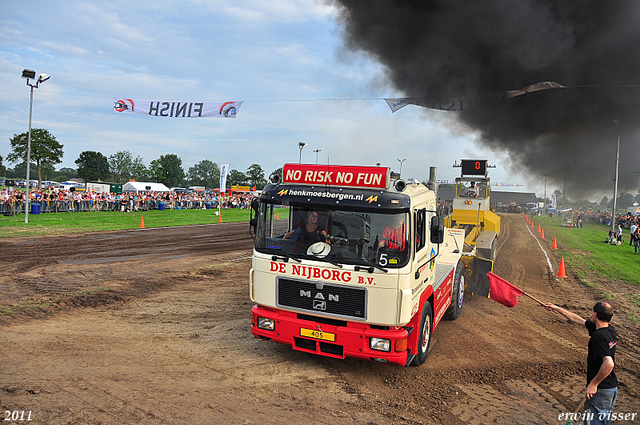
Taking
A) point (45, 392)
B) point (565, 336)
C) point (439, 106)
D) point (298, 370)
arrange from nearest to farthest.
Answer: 1. point (45, 392)
2. point (298, 370)
3. point (565, 336)
4. point (439, 106)

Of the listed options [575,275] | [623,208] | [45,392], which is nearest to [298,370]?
[45,392]

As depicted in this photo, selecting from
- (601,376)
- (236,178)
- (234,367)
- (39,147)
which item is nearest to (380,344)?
(234,367)

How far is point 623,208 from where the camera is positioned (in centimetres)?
5891

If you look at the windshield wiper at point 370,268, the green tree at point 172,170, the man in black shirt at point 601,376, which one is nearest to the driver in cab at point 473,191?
the windshield wiper at point 370,268

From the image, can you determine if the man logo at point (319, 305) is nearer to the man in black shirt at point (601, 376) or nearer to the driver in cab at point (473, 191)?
the man in black shirt at point (601, 376)

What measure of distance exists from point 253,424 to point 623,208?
7213 centimetres

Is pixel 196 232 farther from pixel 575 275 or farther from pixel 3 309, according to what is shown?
pixel 575 275

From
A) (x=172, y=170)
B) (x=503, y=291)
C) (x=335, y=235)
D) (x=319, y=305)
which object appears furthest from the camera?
(x=172, y=170)

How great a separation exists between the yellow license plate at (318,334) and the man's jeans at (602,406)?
2859mm

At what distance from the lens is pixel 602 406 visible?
371 centimetres

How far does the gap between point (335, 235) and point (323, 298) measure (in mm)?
878

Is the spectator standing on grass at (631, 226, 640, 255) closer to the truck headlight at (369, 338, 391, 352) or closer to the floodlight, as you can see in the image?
the truck headlight at (369, 338, 391, 352)

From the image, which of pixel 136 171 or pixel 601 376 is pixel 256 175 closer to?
pixel 136 171

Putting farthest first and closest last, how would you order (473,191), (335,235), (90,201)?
(90,201) < (473,191) < (335,235)
